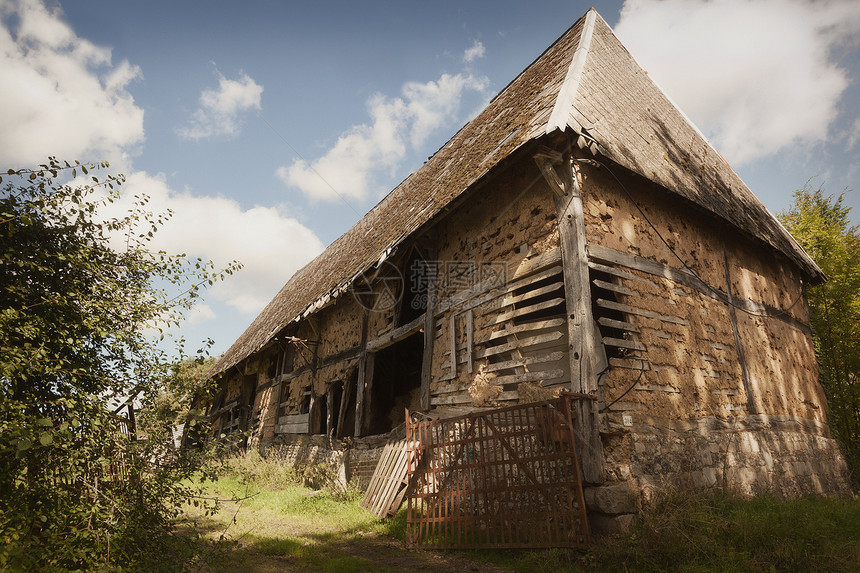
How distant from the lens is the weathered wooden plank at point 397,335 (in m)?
8.24

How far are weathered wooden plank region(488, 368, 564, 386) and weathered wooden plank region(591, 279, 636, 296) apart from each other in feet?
3.62

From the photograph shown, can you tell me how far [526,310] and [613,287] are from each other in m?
1.08

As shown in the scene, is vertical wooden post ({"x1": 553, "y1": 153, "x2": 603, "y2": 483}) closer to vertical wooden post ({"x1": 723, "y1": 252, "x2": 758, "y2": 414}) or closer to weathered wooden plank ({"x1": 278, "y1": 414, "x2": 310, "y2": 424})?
vertical wooden post ({"x1": 723, "y1": 252, "x2": 758, "y2": 414})

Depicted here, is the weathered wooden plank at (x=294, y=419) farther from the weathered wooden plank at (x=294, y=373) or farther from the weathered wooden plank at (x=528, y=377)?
the weathered wooden plank at (x=528, y=377)

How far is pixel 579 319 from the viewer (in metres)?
5.28

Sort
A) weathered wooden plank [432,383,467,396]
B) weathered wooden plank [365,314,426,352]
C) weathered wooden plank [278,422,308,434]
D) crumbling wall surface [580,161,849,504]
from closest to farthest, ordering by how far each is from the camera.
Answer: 1. crumbling wall surface [580,161,849,504]
2. weathered wooden plank [432,383,467,396]
3. weathered wooden plank [365,314,426,352]
4. weathered wooden plank [278,422,308,434]

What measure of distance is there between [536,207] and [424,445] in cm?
347

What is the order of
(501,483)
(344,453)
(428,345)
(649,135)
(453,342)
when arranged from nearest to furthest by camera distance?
(501,483)
(453,342)
(428,345)
(649,135)
(344,453)

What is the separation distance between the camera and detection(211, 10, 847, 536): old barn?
5410mm

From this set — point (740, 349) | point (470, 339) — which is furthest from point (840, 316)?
point (470, 339)

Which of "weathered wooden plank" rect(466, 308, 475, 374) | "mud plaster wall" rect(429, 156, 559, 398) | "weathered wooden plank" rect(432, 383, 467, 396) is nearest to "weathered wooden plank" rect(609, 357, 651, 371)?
"mud plaster wall" rect(429, 156, 559, 398)

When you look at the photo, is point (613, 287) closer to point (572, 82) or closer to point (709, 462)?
point (709, 462)

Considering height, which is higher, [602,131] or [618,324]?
[602,131]

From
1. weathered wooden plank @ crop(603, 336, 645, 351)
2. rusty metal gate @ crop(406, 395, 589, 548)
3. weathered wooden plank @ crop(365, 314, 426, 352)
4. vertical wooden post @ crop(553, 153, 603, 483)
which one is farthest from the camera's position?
weathered wooden plank @ crop(365, 314, 426, 352)
